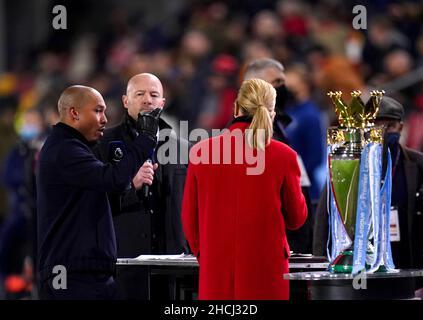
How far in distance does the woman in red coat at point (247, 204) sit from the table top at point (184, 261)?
1.73 ft

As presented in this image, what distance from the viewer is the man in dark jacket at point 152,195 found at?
30.4 feet

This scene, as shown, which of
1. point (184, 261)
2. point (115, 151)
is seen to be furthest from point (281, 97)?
point (184, 261)

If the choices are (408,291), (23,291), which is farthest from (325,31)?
(408,291)

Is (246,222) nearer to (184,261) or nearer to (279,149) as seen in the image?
(279,149)

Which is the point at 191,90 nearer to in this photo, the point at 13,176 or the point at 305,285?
the point at 13,176

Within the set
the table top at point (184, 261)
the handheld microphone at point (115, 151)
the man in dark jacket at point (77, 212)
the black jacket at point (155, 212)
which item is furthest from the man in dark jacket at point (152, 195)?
the man in dark jacket at point (77, 212)

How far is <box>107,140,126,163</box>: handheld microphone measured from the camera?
8703mm

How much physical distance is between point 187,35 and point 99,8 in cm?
538

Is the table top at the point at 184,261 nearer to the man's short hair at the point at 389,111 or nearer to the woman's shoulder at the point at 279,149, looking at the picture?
the woman's shoulder at the point at 279,149

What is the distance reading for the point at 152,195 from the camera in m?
9.34

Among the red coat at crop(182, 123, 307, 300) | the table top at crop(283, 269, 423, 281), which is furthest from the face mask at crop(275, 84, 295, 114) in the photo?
the table top at crop(283, 269, 423, 281)

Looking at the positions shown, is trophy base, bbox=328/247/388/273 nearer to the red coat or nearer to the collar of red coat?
the red coat

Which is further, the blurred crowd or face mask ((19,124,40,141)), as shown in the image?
face mask ((19,124,40,141))

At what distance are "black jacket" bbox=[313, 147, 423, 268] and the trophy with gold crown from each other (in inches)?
36.4
